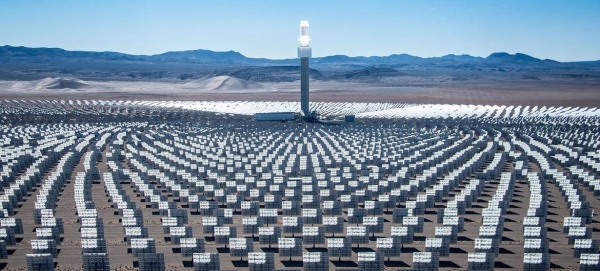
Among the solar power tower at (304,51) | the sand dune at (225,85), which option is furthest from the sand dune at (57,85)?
the solar power tower at (304,51)

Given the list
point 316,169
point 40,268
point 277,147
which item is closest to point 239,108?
point 277,147

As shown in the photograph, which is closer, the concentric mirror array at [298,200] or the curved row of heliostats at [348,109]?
the concentric mirror array at [298,200]

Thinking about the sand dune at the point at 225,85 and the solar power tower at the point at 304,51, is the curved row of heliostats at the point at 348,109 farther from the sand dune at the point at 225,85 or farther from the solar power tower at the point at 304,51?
the sand dune at the point at 225,85

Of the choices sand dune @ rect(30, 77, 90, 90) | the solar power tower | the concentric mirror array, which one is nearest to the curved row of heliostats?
the solar power tower

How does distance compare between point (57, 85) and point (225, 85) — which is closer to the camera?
point (57, 85)

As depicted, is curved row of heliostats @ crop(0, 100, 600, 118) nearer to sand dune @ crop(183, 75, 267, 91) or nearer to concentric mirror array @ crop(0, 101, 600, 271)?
concentric mirror array @ crop(0, 101, 600, 271)

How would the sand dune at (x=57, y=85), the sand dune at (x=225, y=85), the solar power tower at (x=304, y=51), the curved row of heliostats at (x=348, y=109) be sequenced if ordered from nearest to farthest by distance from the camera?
the solar power tower at (x=304, y=51) → the curved row of heliostats at (x=348, y=109) → the sand dune at (x=57, y=85) → the sand dune at (x=225, y=85)

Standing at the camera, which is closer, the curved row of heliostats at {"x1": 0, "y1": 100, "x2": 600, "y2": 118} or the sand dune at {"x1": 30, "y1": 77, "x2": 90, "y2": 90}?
the curved row of heliostats at {"x1": 0, "y1": 100, "x2": 600, "y2": 118}

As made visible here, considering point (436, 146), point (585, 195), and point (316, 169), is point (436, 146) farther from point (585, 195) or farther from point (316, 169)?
point (585, 195)

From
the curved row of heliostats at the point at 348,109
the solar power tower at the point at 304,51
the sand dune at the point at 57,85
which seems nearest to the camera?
the solar power tower at the point at 304,51

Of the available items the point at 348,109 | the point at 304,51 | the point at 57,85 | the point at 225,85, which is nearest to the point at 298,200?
the point at 304,51

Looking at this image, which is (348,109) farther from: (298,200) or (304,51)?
(298,200)
